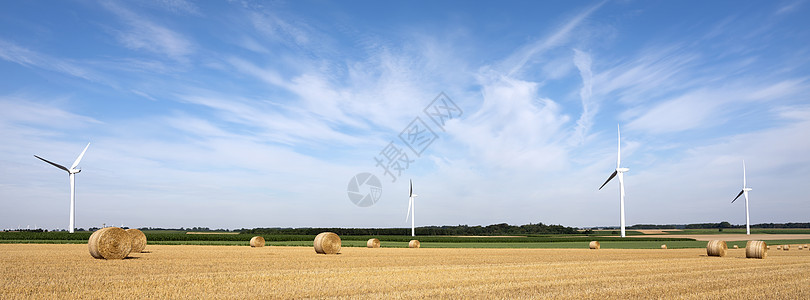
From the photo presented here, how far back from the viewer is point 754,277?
18.9 m

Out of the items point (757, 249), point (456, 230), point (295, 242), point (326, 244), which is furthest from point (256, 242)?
point (456, 230)

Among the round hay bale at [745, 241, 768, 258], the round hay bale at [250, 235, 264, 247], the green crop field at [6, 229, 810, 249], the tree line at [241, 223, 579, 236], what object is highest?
the round hay bale at [745, 241, 768, 258]

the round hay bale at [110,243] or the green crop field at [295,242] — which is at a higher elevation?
Result: the round hay bale at [110,243]

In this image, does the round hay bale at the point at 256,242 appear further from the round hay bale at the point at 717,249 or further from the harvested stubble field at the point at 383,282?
the round hay bale at the point at 717,249

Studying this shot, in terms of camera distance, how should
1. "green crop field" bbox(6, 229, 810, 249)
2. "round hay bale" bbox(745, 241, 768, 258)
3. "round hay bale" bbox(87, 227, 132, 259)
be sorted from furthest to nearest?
"green crop field" bbox(6, 229, 810, 249)
"round hay bale" bbox(745, 241, 768, 258)
"round hay bale" bbox(87, 227, 132, 259)

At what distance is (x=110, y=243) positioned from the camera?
25.5 m

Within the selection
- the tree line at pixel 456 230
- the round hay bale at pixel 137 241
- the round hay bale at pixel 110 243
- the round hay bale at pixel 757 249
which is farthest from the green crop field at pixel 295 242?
the tree line at pixel 456 230

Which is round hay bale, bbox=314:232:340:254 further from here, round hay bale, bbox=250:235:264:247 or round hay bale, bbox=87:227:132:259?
round hay bale, bbox=250:235:264:247

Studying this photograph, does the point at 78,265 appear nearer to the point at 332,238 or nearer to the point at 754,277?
the point at 332,238

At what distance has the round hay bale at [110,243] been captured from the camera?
25125mm

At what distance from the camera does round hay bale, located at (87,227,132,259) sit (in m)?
25.1

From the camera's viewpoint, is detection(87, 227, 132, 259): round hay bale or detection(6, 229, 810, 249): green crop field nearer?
detection(87, 227, 132, 259): round hay bale

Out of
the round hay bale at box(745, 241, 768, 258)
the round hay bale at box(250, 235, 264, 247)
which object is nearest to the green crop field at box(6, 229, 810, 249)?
the round hay bale at box(250, 235, 264, 247)

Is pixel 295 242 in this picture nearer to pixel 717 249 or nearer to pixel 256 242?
pixel 256 242
